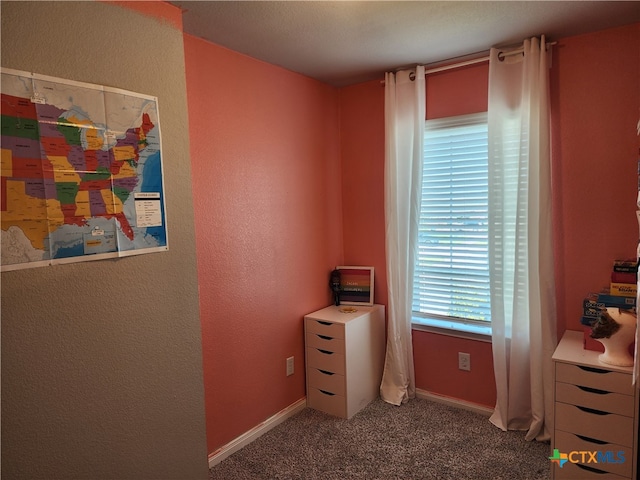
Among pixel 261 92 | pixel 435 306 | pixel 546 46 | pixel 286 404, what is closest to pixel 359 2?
pixel 261 92

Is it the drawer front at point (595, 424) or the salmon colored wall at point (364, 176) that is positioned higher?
the salmon colored wall at point (364, 176)

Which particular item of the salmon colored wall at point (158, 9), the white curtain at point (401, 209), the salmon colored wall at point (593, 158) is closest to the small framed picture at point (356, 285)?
the white curtain at point (401, 209)

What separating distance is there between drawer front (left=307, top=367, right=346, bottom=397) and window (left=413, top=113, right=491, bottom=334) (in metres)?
0.76

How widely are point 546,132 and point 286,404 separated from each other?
7.93ft

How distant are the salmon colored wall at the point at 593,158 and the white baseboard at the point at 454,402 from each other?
776 millimetres

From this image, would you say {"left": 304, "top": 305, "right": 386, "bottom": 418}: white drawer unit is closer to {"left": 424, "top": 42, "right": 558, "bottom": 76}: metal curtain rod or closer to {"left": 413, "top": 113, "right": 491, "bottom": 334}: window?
{"left": 413, "top": 113, "right": 491, "bottom": 334}: window

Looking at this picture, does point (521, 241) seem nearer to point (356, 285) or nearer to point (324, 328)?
point (356, 285)

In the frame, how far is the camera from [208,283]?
2.43 metres

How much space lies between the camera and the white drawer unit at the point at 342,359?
291cm

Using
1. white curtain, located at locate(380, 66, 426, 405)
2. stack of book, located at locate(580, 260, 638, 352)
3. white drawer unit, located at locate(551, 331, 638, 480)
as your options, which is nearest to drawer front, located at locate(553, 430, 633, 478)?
white drawer unit, located at locate(551, 331, 638, 480)

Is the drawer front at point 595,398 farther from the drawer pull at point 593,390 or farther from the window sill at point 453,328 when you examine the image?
the window sill at point 453,328

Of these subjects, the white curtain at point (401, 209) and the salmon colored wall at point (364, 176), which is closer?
the white curtain at point (401, 209)

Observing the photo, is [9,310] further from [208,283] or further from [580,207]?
[580,207]

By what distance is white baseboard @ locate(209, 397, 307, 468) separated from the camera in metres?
2.47
